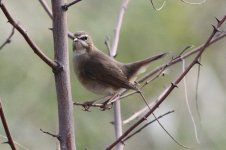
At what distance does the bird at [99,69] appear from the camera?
4.16 meters

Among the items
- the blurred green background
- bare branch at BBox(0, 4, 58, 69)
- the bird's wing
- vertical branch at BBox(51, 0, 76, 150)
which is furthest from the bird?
bare branch at BBox(0, 4, 58, 69)

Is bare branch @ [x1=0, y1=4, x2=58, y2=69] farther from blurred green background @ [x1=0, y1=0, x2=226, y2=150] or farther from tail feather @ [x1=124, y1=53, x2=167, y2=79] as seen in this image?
blurred green background @ [x1=0, y1=0, x2=226, y2=150]

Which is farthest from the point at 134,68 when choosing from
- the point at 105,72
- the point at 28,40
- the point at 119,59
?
the point at 28,40

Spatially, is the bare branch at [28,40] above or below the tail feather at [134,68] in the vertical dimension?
below

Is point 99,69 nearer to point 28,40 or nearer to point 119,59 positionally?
point 119,59

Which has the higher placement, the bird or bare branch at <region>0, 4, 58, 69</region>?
the bird

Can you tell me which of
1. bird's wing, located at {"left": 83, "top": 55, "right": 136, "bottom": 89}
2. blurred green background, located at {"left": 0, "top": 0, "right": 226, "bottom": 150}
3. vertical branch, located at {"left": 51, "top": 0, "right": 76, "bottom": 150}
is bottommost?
vertical branch, located at {"left": 51, "top": 0, "right": 76, "bottom": 150}

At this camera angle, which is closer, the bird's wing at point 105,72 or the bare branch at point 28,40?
the bare branch at point 28,40

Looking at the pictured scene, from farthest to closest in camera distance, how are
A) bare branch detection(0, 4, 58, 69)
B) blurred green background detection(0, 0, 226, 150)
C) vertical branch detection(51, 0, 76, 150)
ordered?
blurred green background detection(0, 0, 226, 150) → vertical branch detection(51, 0, 76, 150) → bare branch detection(0, 4, 58, 69)

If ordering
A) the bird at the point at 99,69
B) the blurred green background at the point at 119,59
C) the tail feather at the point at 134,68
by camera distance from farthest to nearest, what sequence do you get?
the blurred green background at the point at 119,59 < the tail feather at the point at 134,68 < the bird at the point at 99,69

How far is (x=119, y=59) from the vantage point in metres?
5.50

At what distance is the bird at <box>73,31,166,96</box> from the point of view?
13.6 feet

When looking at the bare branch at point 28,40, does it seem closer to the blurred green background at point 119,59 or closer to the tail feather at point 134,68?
the tail feather at point 134,68

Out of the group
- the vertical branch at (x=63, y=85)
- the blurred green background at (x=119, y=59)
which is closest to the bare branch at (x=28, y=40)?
the vertical branch at (x=63, y=85)
